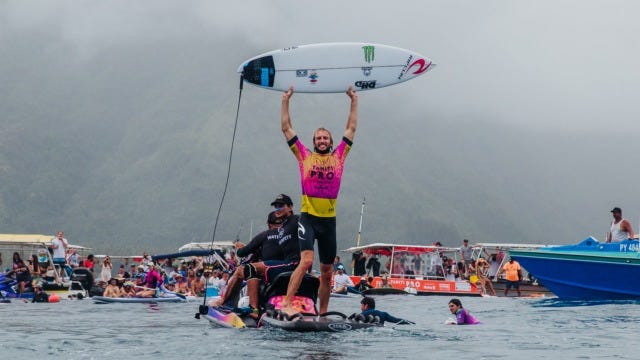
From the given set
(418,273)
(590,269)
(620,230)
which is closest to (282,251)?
(590,269)

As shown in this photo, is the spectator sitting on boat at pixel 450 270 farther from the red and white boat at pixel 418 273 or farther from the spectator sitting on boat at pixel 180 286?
the spectator sitting on boat at pixel 180 286

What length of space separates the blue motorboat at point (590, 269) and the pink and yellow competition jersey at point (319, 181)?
43.2 ft

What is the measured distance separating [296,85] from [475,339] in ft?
19.1

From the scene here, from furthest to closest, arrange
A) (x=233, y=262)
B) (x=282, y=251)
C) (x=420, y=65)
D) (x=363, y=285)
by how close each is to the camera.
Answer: (x=363, y=285)
(x=233, y=262)
(x=420, y=65)
(x=282, y=251)

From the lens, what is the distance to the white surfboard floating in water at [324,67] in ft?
56.2

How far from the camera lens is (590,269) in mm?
25719

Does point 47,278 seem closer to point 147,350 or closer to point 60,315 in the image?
point 60,315

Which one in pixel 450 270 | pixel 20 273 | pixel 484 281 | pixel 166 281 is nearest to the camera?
pixel 20 273

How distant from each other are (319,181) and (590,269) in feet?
45.3

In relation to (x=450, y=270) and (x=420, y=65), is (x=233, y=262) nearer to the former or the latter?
(x=420, y=65)

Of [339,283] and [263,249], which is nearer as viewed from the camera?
[263,249]

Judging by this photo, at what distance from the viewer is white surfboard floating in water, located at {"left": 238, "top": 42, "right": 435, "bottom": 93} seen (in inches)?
675

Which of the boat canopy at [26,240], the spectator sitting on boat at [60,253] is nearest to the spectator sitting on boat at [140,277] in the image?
the spectator sitting on boat at [60,253]

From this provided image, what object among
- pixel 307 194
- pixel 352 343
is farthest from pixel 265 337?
pixel 307 194
